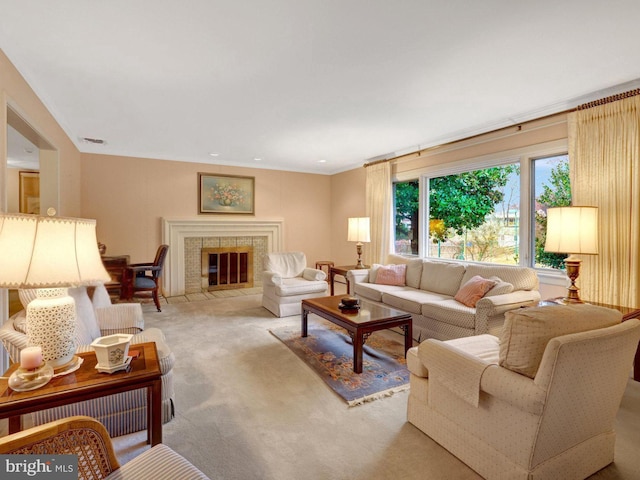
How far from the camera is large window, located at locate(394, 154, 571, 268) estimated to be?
3.76 m

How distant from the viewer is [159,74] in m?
2.74

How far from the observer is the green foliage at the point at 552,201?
358cm

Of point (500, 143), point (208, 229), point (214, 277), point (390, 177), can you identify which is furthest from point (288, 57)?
point (214, 277)

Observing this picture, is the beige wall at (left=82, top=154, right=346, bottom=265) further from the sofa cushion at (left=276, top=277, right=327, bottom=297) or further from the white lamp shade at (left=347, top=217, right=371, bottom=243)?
the sofa cushion at (left=276, top=277, right=327, bottom=297)

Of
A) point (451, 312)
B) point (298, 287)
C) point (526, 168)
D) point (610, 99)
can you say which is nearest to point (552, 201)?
point (526, 168)

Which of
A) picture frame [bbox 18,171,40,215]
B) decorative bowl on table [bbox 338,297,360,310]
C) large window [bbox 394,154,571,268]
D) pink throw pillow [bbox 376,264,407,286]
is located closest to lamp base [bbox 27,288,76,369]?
decorative bowl on table [bbox 338,297,360,310]

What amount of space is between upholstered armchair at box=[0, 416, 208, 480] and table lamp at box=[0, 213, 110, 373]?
→ 59cm

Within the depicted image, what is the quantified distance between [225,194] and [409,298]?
13.4ft

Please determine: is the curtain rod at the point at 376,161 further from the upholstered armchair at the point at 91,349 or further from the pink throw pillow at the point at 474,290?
the upholstered armchair at the point at 91,349

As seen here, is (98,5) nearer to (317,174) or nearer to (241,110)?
(241,110)

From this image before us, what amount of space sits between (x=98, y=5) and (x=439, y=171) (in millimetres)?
4216

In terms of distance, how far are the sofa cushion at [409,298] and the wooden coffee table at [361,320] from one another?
1.69 ft

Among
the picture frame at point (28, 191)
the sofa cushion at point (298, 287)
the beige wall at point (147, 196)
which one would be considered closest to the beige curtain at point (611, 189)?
the sofa cushion at point (298, 287)

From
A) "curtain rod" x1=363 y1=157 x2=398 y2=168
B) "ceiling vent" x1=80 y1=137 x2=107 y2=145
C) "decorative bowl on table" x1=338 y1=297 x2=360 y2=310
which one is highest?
"ceiling vent" x1=80 y1=137 x2=107 y2=145
